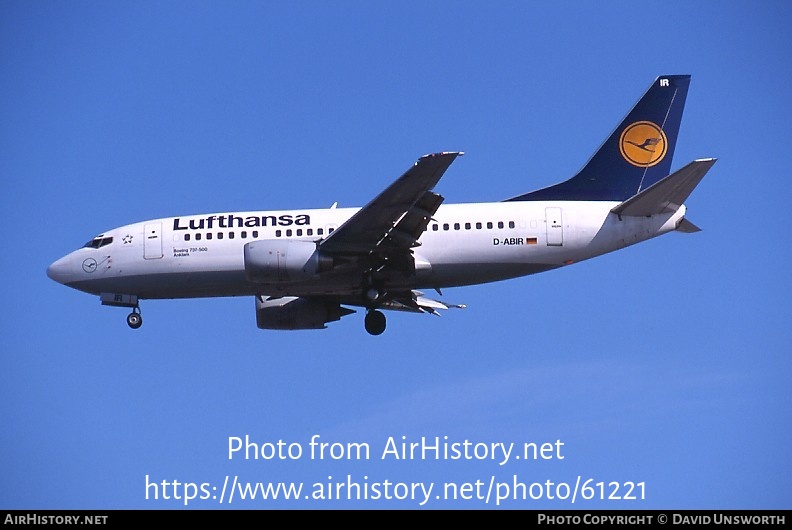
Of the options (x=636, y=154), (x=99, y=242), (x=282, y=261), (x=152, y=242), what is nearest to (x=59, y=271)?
(x=99, y=242)

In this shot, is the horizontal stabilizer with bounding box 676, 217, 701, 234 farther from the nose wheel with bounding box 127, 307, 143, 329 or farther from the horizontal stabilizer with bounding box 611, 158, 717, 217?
the nose wheel with bounding box 127, 307, 143, 329

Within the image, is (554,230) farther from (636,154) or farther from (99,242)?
(99,242)

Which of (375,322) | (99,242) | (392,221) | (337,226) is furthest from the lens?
(99,242)

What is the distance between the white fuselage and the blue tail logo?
2488 mm

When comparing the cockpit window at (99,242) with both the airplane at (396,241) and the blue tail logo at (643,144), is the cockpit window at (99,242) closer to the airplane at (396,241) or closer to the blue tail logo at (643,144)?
the airplane at (396,241)

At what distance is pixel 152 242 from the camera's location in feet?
134

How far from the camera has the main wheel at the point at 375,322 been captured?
40781 mm

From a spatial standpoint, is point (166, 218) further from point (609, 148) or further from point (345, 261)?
point (609, 148)

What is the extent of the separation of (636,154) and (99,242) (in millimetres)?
16380

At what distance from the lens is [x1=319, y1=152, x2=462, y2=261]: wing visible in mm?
36250

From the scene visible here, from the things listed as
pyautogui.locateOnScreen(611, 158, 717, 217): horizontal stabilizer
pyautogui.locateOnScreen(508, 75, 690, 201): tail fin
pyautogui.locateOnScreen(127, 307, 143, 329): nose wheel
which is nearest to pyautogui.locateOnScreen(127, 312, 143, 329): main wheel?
pyautogui.locateOnScreen(127, 307, 143, 329): nose wheel

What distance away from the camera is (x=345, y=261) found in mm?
38375
